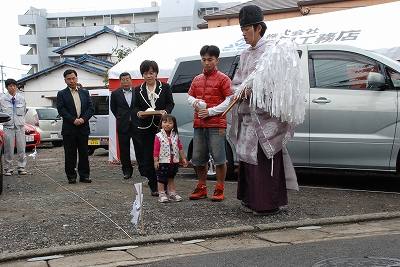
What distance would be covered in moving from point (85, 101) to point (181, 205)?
113 inches

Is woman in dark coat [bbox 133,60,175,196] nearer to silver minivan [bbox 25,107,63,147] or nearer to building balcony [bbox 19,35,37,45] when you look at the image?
silver minivan [bbox 25,107,63,147]

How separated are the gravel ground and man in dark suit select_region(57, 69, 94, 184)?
0.35 metres

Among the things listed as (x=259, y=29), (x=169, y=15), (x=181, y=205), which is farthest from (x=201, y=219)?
(x=169, y=15)

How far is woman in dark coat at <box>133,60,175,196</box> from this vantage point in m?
6.72

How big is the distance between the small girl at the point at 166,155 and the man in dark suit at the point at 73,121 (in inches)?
79.7

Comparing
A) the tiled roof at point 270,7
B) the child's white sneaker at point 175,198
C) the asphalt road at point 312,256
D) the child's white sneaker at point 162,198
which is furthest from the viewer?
the tiled roof at point 270,7

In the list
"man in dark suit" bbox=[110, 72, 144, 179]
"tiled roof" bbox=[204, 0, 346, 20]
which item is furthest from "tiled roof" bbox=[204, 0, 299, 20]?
"man in dark suit" bbox=[110, 72, 144, 179]

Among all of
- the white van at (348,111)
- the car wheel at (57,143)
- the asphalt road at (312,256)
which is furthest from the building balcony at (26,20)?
the asphalt road at (312,256)

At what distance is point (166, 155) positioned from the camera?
6309 mm

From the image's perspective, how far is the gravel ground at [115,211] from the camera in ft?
16.0

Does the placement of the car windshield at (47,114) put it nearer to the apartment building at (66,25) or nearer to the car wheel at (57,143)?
the car wheel at (57,143)

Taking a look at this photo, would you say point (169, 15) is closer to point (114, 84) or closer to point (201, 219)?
point (114, 84)

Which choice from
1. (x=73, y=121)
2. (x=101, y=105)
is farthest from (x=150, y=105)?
(x=101, y=105)

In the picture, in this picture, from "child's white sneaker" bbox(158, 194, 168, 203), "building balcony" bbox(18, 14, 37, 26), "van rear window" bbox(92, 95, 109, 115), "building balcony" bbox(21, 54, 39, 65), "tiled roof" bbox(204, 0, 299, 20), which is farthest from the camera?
"building balcony" bbox(21, 54, 39, 65)
